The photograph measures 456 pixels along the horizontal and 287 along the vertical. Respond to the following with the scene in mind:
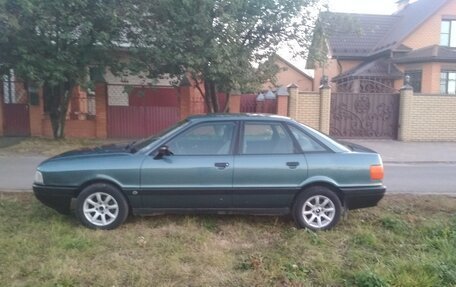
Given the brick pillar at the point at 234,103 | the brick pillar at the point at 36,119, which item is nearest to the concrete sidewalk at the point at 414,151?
the brick pillar at the point at 234,103

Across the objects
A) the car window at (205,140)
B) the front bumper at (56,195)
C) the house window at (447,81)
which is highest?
the house window at (447,81)

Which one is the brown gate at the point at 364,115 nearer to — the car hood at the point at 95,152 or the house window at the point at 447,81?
the house window at the point at 447,81

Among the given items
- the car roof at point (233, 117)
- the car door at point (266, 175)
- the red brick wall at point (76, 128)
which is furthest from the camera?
the red brick wall at point (76, 128)

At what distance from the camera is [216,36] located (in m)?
10.8

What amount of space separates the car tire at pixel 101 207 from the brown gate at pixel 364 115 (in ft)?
39.5

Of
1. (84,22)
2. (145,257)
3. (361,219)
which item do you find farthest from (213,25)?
(145,257)

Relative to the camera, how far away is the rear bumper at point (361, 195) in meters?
5.00

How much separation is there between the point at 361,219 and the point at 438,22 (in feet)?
73.6

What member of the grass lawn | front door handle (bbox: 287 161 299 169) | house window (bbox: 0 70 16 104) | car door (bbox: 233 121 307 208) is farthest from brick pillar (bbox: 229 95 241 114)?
front door handle (bbox: 287 161 299 169)

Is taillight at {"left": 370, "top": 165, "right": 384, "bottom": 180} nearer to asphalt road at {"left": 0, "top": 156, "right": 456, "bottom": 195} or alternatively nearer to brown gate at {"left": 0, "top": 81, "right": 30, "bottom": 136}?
asphalt road at {"left": 0, "top": 156, "right": 456, "bottom": 195}

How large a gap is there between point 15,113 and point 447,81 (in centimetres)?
2170

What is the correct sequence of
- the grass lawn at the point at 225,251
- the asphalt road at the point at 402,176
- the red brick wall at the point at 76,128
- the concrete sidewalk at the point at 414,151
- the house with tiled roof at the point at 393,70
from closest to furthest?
1. the grass lawn at the point at 225,251
2. the asphalt road at the point at 402,176
3. the concrete sidewalk at the point at 414,151
4. the red brick wall at the point at 76,128
5. the house with tiled roof at the point at 393,70

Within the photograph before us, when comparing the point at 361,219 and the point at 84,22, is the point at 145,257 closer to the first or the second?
the point at 361,219

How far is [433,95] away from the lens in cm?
1541
